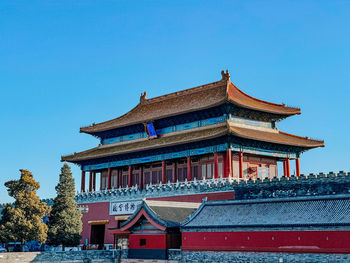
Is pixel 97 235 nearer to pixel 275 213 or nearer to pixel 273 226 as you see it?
pixel 275 213

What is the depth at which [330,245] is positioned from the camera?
2280 centimetres

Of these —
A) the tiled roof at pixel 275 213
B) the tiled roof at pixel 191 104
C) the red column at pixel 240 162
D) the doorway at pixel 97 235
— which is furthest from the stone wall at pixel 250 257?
the doorway at pixel 97 235

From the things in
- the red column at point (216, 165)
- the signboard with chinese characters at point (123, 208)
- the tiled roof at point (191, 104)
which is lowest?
the signboard with chinese characters at point (123, 208)

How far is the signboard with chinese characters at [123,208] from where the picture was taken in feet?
138

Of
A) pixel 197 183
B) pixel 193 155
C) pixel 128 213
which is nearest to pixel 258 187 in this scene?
pixel 197 183

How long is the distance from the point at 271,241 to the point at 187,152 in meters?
19.3

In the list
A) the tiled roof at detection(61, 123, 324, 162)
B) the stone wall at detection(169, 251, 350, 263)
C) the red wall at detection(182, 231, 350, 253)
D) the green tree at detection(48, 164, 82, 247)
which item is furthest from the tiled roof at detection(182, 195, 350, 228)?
the green tree at detection(48, 164, 82, 247)

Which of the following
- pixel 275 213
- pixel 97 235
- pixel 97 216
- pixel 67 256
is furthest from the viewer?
pixel 97 235

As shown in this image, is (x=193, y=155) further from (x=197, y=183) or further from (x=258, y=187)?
(x=258, y=187)

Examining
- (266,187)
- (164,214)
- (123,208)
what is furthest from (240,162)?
(164,214)

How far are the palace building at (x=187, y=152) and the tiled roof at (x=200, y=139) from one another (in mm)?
92

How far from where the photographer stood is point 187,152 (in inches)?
1706

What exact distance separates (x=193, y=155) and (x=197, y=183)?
16.4 feet

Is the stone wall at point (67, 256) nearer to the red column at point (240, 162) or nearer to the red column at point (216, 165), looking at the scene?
the red column at point (216, 165)
